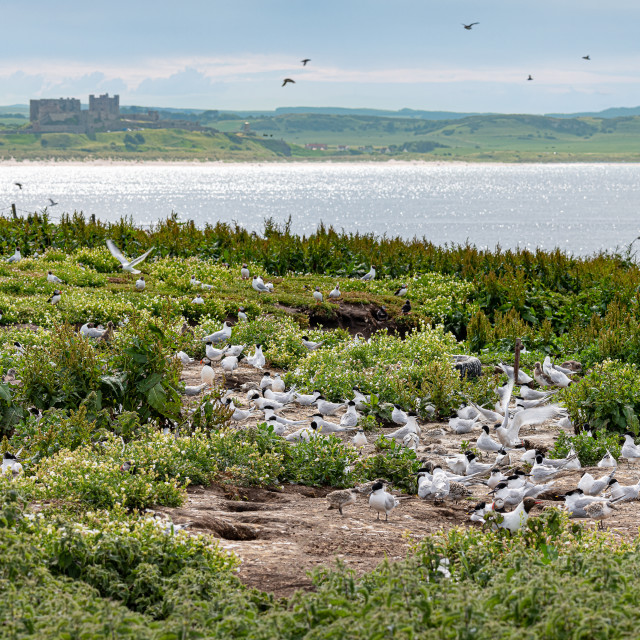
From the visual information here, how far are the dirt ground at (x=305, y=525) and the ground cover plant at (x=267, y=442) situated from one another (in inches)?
9.9

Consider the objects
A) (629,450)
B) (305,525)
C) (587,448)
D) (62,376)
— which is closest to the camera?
(305,525)

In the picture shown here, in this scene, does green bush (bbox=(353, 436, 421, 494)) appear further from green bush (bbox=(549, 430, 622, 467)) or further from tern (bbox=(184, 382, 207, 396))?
tern (bbox=(184, 382, 207, 396))

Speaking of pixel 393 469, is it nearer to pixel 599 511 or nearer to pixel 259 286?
pixel 599 511

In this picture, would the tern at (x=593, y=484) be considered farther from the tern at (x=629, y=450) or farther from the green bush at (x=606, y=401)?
the green bush at (x=606, y=401)

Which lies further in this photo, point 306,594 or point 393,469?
point 393,469

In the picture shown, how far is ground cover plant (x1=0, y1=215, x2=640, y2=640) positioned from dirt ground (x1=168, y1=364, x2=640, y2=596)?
0.25 m

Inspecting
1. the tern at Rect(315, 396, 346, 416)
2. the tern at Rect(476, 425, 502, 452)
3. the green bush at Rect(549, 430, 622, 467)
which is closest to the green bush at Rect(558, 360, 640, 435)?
the green bush at Rect(549, 430, 622, 467)

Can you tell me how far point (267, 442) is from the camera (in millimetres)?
8750

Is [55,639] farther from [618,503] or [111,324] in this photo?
[111,324]

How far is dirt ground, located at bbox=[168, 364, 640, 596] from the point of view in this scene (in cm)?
597

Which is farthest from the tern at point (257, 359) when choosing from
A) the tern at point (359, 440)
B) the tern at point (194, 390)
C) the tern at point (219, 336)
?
the tern at point (359, 440)

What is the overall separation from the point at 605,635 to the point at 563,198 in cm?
15448

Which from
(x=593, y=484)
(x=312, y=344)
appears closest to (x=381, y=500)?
(x=593, y=484)

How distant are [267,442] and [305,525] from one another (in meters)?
1.92
